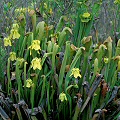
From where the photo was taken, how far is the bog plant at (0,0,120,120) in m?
2.43

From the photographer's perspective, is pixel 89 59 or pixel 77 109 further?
pixel 89 59

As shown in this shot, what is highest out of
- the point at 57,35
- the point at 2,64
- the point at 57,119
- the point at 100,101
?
the point at 57,35

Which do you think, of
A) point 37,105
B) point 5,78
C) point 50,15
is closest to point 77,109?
point 37,105

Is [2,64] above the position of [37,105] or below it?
above

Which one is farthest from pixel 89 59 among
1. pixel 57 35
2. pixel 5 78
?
pixel 5 78

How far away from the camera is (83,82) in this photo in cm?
246

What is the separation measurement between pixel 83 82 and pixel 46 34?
27.2 inches

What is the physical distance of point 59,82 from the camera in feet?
8.07

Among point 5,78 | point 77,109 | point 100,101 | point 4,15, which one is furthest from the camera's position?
point 4,15

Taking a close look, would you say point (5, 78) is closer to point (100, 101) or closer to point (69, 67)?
point (69, 67)

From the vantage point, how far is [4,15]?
4023mm

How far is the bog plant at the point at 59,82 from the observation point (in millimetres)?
2434

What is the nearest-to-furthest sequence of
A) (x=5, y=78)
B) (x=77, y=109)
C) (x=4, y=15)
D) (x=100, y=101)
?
(x=77, y=109)
(x=100, y=101)
(x=5, y=78)
(x=4, y=15)

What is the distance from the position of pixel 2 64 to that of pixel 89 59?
906 millimetres
